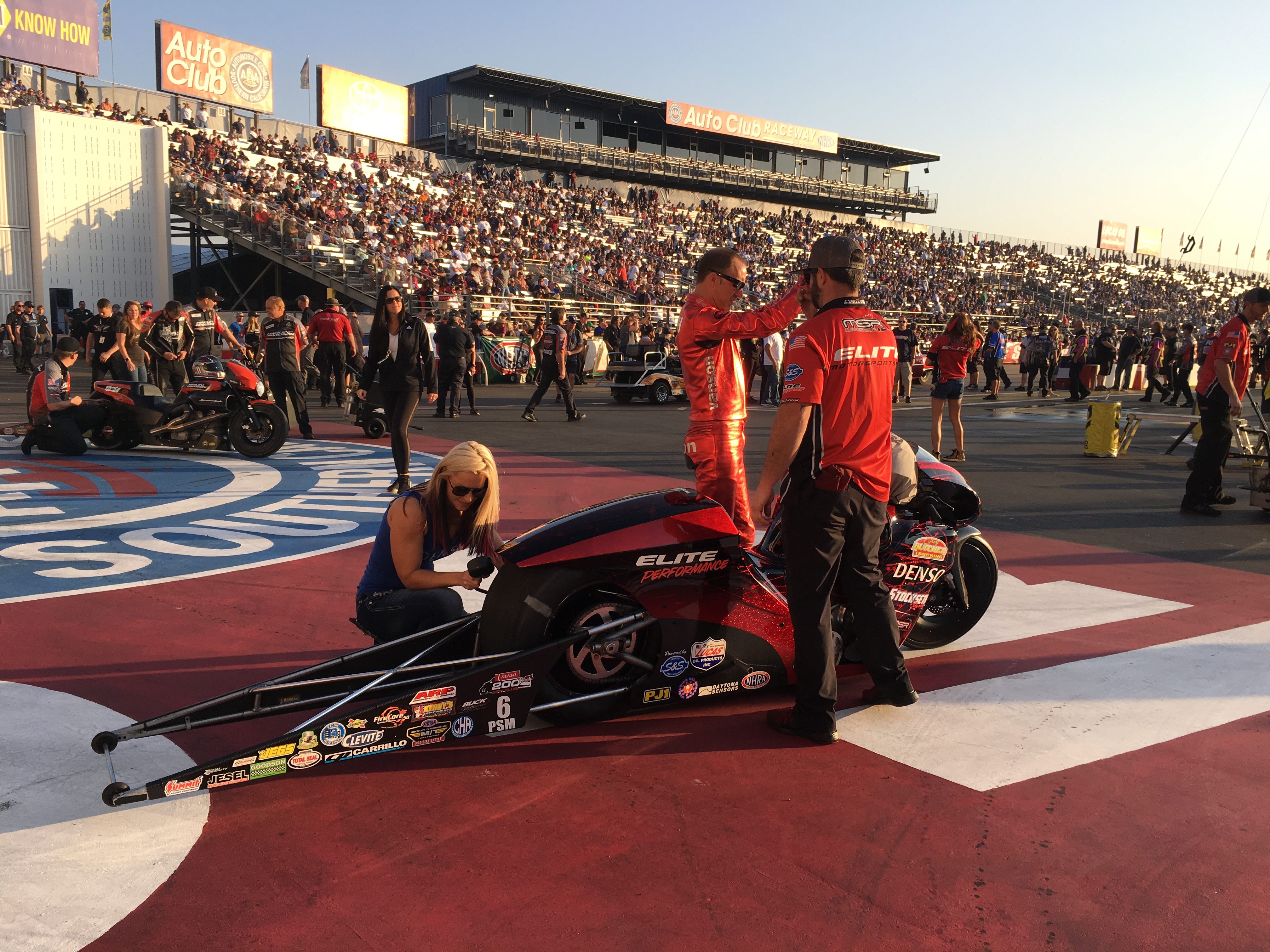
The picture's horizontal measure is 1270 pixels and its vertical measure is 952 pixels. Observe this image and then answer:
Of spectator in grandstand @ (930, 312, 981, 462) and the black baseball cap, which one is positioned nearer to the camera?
the black baseball cap

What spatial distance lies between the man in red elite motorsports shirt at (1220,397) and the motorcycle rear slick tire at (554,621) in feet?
21.7

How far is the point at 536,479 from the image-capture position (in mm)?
9523

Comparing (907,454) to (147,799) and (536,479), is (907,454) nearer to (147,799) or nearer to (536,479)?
(147,799)

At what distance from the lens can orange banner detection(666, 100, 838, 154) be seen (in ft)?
190

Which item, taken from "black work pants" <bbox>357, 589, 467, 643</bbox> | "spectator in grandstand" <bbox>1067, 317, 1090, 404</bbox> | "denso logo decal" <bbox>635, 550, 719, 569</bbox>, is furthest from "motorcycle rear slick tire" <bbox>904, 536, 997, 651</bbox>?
"spectator in grandstand" <bbox>1067, 317, 1090, 404</bbox>

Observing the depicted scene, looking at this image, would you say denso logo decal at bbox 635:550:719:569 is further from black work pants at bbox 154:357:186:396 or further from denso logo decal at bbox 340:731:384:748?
black work pants at bbox 154:357:186:396

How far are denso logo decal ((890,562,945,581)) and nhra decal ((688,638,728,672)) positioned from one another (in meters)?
0.90

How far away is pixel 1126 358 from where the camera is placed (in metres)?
25.5

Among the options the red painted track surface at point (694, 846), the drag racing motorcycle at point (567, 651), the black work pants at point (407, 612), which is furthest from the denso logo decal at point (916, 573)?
the black work pants at point (407, 612)

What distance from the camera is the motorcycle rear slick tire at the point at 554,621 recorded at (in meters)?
3.34

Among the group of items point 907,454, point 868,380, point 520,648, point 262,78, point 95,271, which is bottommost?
point 520,648

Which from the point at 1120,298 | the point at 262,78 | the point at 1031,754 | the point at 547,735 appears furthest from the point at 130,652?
the point at 1120,298

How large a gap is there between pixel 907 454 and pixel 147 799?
10.5 ft

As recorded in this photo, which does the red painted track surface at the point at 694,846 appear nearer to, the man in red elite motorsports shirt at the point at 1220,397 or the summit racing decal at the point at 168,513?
the summit racing decal at the point at 168,513
